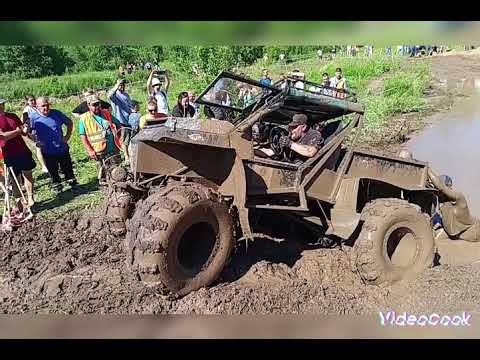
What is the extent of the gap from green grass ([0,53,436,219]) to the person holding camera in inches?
2.1

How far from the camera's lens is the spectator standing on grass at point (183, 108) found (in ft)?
16.2

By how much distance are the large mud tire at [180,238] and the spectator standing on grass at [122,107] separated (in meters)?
1.29

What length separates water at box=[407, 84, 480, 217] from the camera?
168 inches

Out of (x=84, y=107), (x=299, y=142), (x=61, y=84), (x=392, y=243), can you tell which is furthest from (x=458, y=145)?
(x=84, y=107)

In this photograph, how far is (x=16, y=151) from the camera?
5.86 m

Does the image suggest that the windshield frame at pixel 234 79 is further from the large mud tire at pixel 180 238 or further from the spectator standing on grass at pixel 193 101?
the large mud tire at pixel 180 238

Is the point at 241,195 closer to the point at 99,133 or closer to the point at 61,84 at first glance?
the point at 61,84

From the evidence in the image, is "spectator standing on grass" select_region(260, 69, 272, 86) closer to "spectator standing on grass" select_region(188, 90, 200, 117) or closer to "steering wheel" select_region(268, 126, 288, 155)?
"steering wheel" select_region(268, 126, 288, 155)

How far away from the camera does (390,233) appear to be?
4.77m

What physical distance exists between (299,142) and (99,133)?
7.52ft

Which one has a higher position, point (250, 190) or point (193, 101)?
point (193, 101)

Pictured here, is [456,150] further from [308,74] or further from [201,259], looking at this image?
[201,259]
